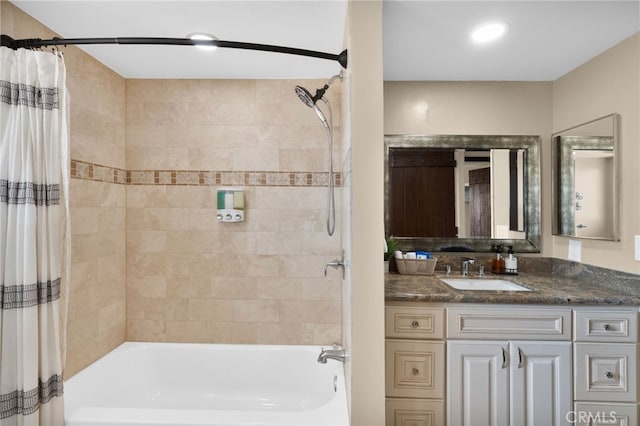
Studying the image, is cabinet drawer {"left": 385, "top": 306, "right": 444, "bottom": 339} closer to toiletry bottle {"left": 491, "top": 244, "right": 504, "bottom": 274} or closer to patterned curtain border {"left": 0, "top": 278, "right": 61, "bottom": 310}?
toiletry bottle {"left": 491, "top": 244, "right": 504, "bottom": 274}

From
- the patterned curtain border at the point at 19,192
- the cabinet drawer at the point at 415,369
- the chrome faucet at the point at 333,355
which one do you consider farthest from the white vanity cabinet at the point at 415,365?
the patterned curtain border at the point at 19,192

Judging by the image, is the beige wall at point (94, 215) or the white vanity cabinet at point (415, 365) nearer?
the white vanity cabinet at point (415, 365)

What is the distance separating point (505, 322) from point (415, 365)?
0.51 m

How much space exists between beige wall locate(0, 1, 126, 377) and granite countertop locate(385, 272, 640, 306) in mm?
1769

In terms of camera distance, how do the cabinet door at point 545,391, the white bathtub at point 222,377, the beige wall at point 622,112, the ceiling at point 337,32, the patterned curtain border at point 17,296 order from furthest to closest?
the white bathtub at point 222,377, the beige wall at point 622,112, the cabinet door at point 545,391, the ceiling at point 337,32, the patterned curtain border at point 17,296

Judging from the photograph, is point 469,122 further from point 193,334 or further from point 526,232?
point 193,334

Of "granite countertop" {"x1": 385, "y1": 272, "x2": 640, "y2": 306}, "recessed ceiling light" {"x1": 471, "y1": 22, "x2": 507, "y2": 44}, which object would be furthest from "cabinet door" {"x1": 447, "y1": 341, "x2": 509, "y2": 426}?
"recessed ceiling light" {"x1": 471, "y1": 22, "x2": 507, "y2": 44}

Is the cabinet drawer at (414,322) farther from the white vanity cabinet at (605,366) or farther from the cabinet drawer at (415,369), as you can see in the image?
the white vanity cabinet at (605,366)

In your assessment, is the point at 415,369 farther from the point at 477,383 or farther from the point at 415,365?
the point at 477,383

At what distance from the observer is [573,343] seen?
1704 millimetres

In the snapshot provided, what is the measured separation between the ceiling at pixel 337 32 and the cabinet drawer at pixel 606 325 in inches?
57.3

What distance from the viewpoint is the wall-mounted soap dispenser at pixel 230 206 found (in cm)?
233

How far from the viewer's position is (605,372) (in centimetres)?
168

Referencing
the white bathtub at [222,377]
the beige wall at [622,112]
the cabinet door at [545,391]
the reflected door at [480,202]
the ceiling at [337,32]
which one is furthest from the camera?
the reflected door at [480,202]
